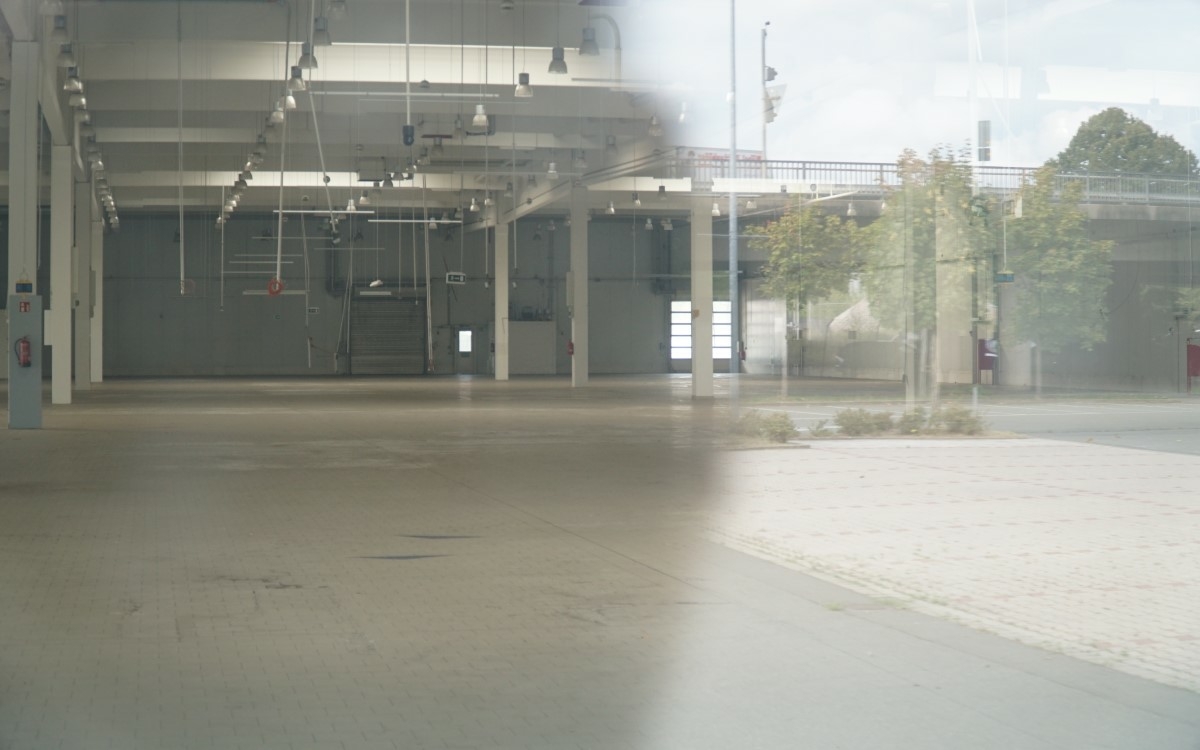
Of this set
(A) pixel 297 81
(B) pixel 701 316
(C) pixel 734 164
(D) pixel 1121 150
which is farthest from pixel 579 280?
(D) pixel 1121 150

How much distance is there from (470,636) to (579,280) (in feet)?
104

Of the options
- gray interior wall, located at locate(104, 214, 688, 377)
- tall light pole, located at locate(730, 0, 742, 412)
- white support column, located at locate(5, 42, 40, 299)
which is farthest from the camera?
gray interior wall, located at locate(104, 214, 688, 377)

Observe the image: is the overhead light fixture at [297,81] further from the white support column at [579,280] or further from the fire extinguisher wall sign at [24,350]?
the white support column at [579,280]

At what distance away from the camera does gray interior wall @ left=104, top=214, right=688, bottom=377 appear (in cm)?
5034

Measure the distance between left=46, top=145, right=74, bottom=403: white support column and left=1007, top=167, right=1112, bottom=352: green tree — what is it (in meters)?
15.8

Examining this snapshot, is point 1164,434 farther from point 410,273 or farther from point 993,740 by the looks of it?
point 410,273

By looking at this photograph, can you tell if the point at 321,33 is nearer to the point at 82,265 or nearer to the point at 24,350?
the point at 24,350

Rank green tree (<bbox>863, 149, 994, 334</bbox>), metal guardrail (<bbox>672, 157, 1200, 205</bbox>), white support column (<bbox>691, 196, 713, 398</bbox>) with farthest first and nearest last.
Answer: white support column (<bbox>691, 196, 713, 398</bbox>) → green tree (<bbox>863, 149, 994, 334</bbox>) → metal guardrail (<bbox>672, 157, 1200, 205</bbox>)

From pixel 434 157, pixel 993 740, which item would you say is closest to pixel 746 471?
pixel 993 740

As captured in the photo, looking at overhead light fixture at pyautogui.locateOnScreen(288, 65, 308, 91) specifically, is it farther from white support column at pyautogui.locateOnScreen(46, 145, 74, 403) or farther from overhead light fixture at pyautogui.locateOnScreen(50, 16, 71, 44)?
white support column at pyautogui.locateOnScreen(46, 145, 74, 403)

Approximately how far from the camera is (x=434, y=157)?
29359 mm

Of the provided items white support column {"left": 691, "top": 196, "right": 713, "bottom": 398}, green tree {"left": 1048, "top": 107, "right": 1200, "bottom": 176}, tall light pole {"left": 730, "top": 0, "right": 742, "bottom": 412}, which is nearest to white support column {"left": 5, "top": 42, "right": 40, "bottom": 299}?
tall light pole {"left": 730, "top": 0, "right": 742, "bottom": 412}

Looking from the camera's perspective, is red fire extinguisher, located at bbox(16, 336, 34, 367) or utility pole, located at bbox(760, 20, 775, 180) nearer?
utility pole, located at bbox(760, 20, 775, 180)

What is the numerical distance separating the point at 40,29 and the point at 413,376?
29.8 m
